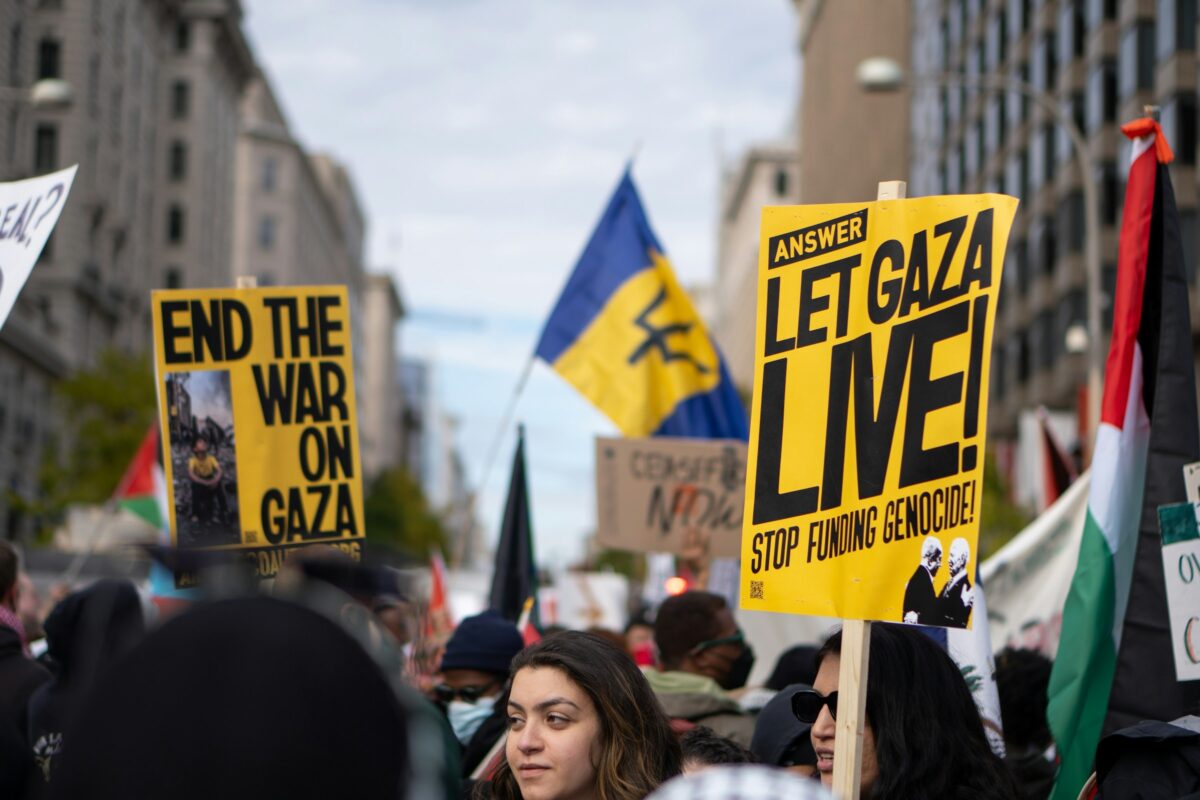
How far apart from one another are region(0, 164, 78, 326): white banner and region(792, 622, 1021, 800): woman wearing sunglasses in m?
3.37

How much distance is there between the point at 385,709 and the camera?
1.64 metres

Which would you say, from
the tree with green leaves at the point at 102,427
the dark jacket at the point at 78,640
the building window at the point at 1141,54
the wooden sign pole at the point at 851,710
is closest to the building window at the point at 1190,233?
the building window at the point at 1141,54

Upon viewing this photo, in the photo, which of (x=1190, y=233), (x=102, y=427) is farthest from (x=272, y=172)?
(x=1190, y=233)

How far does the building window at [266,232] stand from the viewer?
327 ft

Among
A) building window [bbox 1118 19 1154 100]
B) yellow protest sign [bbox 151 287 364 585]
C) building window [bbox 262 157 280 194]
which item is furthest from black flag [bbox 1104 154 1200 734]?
building window [bbox 262 157 280 194]

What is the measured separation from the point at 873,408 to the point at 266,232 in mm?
98523

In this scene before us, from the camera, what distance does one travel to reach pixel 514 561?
9836mm

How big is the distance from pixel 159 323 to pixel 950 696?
410 cm

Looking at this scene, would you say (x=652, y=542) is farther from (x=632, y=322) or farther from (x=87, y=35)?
(x=87, y=35)

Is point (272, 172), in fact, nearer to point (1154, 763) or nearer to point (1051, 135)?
point (1051, 135)

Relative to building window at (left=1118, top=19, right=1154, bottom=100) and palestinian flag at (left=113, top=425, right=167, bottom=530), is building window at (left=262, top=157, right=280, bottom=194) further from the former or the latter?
palestinian flag at (left=113, top=425, right=167, bottom=530)

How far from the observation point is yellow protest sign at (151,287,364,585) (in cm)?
671

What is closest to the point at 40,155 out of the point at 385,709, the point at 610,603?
the point at 610,603

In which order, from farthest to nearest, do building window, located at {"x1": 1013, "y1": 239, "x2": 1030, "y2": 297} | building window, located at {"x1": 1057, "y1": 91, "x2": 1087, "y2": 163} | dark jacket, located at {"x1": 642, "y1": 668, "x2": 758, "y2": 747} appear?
1. building window, located at {"x1": 1013, "y1": 239, "x2": 1030, "y2": 297}
2. building window, located at {"x1": 1057, "y1": 91, "x2": 1087, "y2": 163}
3. dark jacket, located at {"x1": 642, "y1": 668, "x2": 758, "y2": 747}
